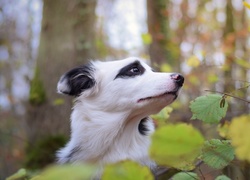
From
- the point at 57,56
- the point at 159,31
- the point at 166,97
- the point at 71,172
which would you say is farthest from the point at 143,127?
the point at 159,31

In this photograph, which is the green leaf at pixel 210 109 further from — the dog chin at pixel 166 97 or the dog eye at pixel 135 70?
the dog eye at pixel 135 70

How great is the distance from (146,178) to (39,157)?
5186 millimetres

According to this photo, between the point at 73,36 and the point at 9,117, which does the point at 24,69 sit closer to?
the point at 9,117

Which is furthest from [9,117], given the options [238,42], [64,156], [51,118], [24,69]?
[64,156]

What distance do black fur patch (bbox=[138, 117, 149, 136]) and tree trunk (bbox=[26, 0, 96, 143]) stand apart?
309cm

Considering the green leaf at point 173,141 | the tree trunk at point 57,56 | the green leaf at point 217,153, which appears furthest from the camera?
the tree trunk at point 57,56

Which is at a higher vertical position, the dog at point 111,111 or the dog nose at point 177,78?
the dog nose at point 177,78

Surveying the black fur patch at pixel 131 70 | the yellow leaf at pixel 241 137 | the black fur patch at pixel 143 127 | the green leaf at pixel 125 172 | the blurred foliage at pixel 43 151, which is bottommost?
the blurred foliage at pixel 43 151

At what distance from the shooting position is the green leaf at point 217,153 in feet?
4.65

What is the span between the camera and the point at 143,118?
3.08 metres

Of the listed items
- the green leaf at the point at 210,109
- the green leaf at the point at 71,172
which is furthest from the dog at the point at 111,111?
the green leaf at the point at 71,172

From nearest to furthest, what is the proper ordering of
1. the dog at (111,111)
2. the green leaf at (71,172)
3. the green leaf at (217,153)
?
the green leaf at (71,172), the green leaf at (217,153), the dog at (111,111)

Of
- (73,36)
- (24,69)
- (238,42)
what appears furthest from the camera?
(24,69)

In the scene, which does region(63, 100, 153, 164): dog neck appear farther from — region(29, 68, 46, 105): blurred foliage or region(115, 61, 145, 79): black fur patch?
region(29, 68, 46, 105): blurred foliage
